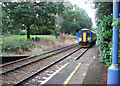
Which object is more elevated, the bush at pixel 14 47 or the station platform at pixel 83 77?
the bush at pixel 14 47

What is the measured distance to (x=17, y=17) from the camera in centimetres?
1689

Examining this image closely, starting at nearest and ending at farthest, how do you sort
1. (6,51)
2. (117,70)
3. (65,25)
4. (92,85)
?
1. (117,70)
2. (92,85)
3. (6,51)
4. (65,25)

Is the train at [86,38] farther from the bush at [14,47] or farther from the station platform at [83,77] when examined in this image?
the station platform at [83,77]

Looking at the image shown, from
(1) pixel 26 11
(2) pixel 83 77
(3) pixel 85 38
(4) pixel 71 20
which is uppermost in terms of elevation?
(4) pixel 71 20

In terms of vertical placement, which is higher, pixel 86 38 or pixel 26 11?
pixel 26 11

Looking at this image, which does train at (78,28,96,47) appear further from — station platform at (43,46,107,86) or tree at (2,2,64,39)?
station platform at (43,46,107,86)

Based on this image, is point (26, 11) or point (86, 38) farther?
point (86, 38)

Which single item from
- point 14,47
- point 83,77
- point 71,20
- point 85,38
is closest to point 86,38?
point 85,38

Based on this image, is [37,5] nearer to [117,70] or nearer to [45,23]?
[45,23]

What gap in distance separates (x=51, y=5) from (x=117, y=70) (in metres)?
16.8

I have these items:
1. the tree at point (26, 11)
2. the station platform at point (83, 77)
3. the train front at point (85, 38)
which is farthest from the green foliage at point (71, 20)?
the station platform at point (83, 77)

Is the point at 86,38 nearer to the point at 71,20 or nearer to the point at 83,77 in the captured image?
Result: the point at 83,77

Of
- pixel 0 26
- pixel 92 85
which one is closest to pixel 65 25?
pixel 0 26

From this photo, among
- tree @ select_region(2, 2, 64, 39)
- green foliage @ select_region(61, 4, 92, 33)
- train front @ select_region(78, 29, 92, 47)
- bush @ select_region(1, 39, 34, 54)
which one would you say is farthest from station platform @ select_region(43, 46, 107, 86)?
green foliage @ select_region(61, 4, 92, 33)
